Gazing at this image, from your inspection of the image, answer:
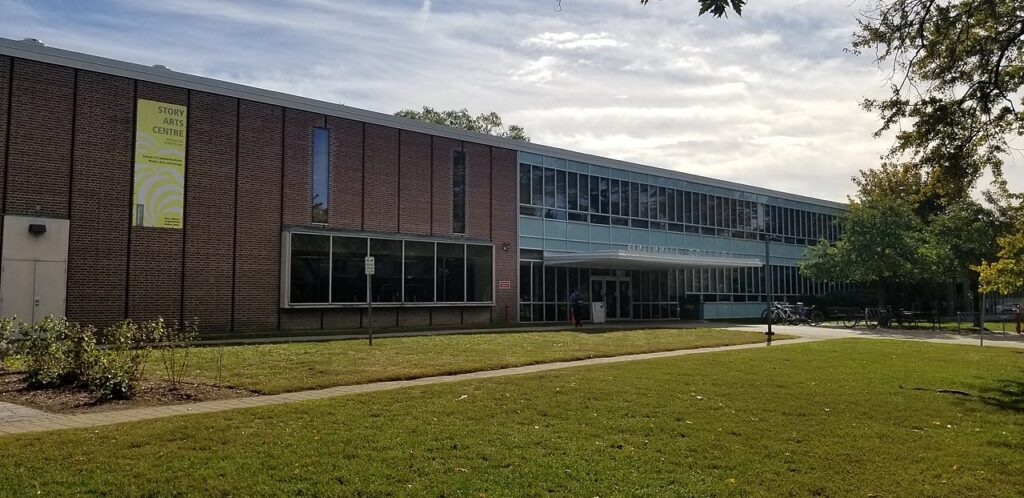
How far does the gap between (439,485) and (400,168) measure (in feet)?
71.4

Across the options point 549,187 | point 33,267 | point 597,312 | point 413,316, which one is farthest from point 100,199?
point 597,312

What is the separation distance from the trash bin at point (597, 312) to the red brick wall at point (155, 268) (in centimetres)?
1656

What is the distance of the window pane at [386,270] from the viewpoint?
25859 millimetres

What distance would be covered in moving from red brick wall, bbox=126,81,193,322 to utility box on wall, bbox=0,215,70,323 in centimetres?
167

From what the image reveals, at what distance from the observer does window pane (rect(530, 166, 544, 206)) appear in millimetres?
31750

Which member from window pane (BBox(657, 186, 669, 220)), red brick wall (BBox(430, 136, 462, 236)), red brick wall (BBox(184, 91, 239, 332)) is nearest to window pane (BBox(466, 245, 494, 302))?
red brick wall (BBox(430, 136, 462, 236))

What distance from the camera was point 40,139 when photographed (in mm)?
19281

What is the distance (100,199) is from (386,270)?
9120 mm

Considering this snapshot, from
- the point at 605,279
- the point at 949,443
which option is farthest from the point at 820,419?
the point at 605,279

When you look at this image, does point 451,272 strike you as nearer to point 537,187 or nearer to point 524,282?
point 524,282

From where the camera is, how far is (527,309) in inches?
1221

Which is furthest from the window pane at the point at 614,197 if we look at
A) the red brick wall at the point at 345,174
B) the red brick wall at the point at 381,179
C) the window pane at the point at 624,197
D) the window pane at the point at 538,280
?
the red brick wall at the point at 345,174

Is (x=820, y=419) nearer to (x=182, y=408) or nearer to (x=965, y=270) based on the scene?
(x=182, y=408)

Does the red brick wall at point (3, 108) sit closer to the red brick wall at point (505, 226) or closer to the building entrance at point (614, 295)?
the red brick wall at point (505, 226)
